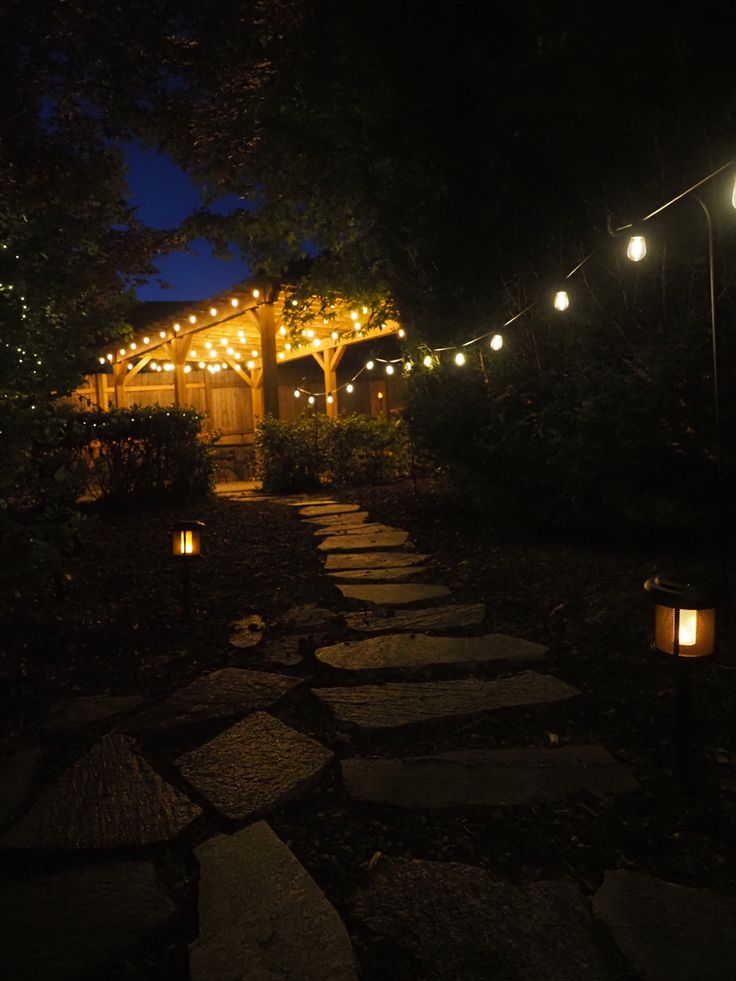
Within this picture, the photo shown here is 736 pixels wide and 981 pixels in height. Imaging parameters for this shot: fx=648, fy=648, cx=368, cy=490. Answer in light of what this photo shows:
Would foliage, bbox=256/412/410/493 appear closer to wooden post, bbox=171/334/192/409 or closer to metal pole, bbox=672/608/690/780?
wooden post, bbox=171/334/192/409

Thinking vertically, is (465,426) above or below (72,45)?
below

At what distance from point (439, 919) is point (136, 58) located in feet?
34.6

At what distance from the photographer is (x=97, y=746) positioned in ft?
9.02

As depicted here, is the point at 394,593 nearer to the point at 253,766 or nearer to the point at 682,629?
the point at 253,766

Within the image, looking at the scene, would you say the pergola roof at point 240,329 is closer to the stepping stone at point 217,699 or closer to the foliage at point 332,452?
the foliage at point 332,452

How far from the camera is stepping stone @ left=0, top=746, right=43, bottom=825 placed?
2.33 metres

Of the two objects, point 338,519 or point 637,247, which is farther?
point 338,519

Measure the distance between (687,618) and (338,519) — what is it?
5.97 meters

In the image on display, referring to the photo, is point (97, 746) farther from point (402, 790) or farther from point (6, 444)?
point (6, 444)

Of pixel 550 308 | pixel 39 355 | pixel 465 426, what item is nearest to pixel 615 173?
pixel 550 308

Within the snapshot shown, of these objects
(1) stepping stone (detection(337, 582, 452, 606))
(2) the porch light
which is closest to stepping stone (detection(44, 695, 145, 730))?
(1) stepping stone (detection(337, 582, 452, 606))

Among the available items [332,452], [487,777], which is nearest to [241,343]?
[332,452]

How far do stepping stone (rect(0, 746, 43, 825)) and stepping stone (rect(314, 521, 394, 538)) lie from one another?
15.1 feet

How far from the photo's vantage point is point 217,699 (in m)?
3.17
